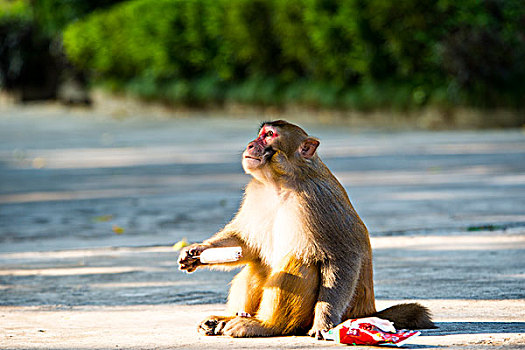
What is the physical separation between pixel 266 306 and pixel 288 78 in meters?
16.7

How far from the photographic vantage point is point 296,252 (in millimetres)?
4027

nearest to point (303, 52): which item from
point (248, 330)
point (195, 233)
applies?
point (195, 233)

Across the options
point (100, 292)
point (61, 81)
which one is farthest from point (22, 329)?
point (61, 81)

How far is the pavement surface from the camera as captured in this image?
448cm

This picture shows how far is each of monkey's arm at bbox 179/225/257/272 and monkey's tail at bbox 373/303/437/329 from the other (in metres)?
0.60

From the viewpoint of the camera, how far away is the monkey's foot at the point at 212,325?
13.9ft

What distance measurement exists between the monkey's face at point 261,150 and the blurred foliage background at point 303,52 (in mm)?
12670

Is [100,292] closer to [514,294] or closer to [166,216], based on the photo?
[514,294]

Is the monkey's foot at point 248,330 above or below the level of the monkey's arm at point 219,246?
below

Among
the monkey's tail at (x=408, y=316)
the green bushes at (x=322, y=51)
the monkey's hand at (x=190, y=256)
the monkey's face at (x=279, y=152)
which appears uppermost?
the green bushes at (x=322, y=51)

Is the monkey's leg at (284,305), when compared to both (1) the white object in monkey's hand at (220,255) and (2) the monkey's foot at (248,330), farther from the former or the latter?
(1) the white object in monkey's hand at (220,255)

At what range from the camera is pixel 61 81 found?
3052 centimetres

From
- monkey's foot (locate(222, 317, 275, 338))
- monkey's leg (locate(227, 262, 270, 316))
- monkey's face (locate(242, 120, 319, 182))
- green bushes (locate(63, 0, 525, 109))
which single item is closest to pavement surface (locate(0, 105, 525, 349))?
monkey's foot (locate(222, 317, 275, 338))

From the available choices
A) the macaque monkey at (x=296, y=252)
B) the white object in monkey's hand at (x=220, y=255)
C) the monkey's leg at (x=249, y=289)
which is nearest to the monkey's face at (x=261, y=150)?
the macaque monkey at (x=296, y=252)
